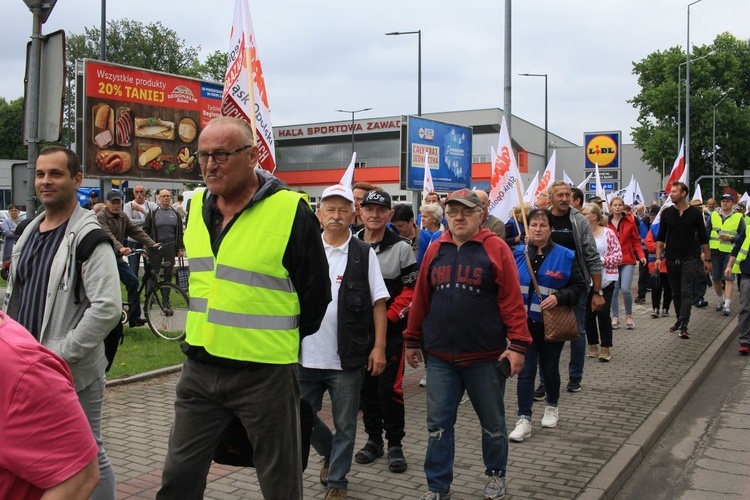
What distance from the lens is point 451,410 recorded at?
186 inches

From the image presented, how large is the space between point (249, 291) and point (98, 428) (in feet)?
4.23

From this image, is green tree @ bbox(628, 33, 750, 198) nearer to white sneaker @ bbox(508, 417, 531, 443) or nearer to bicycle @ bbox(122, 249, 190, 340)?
bicycle @ bbox(122, 249, 190, 340)

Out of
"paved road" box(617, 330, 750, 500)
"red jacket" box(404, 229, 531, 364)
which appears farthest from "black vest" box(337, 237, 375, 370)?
"paved road" box(617, 330, 750, 500)

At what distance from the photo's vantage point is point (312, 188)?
70.1 metres

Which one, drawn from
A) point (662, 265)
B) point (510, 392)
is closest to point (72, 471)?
point (510, 392)

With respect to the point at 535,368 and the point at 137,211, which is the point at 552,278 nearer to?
the point at 535,368

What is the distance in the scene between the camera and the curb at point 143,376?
25.2ft

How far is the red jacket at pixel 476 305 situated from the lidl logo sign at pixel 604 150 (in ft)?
52.3

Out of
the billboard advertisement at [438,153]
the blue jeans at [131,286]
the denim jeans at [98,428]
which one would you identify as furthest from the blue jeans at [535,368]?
the billboard advertisement at [438,153]

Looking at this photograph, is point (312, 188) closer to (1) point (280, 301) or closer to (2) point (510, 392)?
(2) point (510, 392)

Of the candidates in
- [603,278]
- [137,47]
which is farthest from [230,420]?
[137,47]

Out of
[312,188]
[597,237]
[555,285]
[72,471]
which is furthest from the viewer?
[312,188]

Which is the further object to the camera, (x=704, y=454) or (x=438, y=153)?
(x=438, y=153)

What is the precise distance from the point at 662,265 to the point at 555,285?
310 inches
